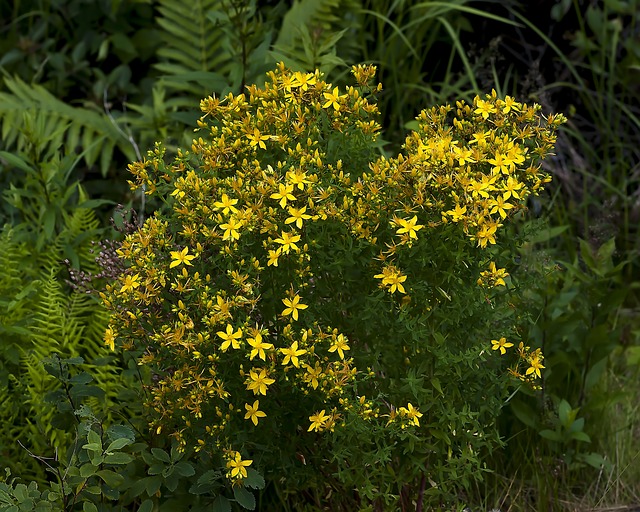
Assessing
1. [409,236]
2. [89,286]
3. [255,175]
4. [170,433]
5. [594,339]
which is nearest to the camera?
[409,236]

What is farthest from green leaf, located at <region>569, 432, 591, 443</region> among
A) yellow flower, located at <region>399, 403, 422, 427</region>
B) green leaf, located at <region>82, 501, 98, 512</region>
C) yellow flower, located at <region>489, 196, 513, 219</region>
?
green leaf, located at <region>82, 501, 98, 512</region>

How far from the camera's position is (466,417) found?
245 cm

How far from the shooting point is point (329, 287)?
2510mm

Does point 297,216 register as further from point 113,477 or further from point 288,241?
point 113,477

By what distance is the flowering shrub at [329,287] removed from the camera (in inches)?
91.8

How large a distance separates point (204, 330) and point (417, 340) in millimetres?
522

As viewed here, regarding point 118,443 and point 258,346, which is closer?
point 258,346

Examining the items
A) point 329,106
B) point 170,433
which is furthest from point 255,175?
point 170,433

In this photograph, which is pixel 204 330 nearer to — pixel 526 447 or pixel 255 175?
pixel 255 175

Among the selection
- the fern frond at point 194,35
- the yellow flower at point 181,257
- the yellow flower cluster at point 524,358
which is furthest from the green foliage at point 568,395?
the fern frond at point 194,35

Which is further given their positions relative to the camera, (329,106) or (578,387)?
(578,387)

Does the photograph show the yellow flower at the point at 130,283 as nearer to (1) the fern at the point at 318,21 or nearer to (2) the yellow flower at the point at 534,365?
(2) the yellow flower at the point at 534,365

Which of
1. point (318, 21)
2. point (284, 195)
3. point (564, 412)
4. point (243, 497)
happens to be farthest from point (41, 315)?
point (318, 21)

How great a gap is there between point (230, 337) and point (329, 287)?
1.22 feet
